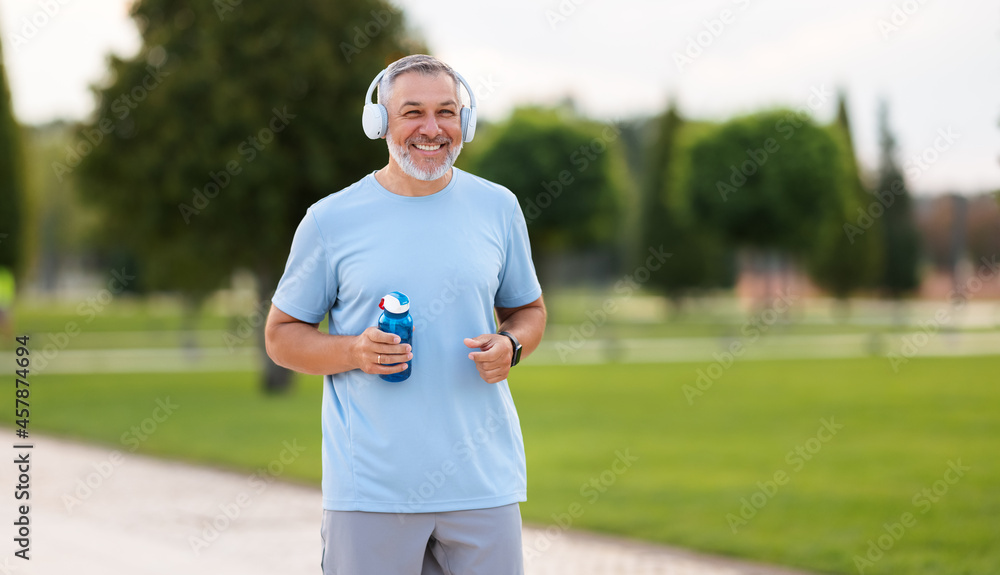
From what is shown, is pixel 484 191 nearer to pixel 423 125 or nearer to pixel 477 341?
pixel 423 125

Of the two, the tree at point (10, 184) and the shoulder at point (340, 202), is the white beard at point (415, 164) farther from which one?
the tree at point (10, 184)

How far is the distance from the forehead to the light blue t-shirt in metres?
0.24

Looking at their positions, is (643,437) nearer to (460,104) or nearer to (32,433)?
(32,433)

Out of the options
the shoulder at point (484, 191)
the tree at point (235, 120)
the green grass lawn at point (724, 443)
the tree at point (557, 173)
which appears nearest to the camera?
the shoulder at point (484, 191)

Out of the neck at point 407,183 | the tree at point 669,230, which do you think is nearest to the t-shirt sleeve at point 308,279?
the neck at point 407,183

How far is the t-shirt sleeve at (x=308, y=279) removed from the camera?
2869 mm

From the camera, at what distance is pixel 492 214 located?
2977 millimetres

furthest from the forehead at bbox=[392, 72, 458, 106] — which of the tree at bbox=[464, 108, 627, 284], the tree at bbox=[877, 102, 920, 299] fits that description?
the tree at bbox=[877, 102, 920, 299]

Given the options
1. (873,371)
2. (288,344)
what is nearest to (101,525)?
(288,344)

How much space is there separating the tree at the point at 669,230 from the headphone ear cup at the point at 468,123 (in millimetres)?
44993

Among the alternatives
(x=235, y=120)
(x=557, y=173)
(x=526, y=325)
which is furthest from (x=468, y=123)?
(x=557, y=173)

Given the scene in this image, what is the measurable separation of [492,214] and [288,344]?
67 cm

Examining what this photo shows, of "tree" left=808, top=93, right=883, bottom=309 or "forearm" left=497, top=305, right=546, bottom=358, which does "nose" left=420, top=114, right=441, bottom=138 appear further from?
"tree" left=808, top=93, right=883, bottom=309

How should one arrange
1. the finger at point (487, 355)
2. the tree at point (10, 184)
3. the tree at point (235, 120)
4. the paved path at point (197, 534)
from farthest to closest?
1. the tree at point (10, 184)
2. the tree at point (235, 120)
3. the paved path at point (197, 534)
4. the finger at point (487, 355)
